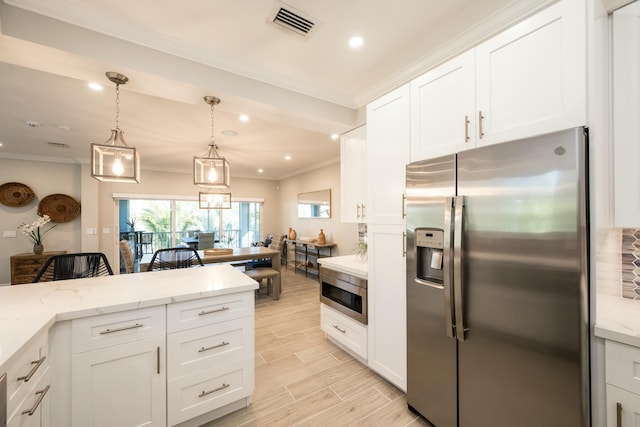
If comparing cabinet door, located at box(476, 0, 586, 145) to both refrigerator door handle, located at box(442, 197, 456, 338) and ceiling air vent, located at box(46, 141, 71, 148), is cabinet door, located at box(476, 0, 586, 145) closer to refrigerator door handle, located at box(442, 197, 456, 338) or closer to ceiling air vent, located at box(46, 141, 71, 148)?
refrigerator door handle, located at box(442, 197, 456, 338)

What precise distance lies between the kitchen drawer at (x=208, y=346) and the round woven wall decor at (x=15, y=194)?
6238 millimetres

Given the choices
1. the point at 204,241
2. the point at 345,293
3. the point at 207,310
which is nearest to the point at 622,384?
the point at 345,293

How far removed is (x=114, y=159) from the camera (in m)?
1.78

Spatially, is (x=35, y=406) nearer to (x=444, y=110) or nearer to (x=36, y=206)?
(x=444, y=110)

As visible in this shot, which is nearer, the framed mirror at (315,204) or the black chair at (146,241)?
the framed mirror at (315,204)

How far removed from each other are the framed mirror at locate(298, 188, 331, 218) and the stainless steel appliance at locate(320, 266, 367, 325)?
9.99ft

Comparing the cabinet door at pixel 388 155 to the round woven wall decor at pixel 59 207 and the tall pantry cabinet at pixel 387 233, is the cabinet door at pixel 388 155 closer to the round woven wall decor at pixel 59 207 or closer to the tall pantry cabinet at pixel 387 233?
the tall pantry cabinet at pixel 387 233

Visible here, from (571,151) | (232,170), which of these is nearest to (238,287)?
(571,151)

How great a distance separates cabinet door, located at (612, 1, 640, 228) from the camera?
1234 mm

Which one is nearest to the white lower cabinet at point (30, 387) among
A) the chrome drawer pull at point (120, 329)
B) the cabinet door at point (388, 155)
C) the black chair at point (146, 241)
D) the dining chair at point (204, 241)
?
the chrome drawer pull at point (120, 329)

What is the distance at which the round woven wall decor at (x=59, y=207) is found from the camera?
520 centimetres

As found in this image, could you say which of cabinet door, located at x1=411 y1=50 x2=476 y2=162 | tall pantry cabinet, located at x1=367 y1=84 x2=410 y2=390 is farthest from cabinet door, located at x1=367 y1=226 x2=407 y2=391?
cabinet door, located at x1=411 y1=50 x2=476 y2=162

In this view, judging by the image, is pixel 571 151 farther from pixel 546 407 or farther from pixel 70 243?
pixel 70 243

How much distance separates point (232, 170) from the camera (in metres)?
6.79
